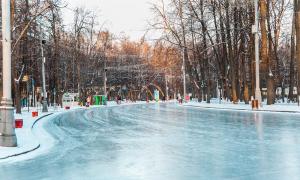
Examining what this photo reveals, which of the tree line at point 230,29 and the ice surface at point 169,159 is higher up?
the tree line at point 230,29

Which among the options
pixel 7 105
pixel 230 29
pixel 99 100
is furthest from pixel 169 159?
pixel 99 100

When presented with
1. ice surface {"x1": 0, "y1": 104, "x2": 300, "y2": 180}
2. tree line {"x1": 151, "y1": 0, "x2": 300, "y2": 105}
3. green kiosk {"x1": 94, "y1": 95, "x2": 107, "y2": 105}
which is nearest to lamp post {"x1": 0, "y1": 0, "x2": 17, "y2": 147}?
ice surface {"x1": 0, "y1": 104, "x2": 300, "y2": 180}

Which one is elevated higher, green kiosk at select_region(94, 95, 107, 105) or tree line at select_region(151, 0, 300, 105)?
tree line at select_region(151, 0, 300, 105)

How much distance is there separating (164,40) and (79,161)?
45528 mm

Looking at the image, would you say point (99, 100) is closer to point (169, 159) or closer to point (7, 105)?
point (7, 105)

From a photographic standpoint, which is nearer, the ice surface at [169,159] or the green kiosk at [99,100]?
the ice surface at [169,159]

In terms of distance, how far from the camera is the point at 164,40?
56.4m

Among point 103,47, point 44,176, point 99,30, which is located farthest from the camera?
point 103,47

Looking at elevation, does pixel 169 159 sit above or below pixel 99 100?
below

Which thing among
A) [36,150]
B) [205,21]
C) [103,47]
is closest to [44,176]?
[36,150]

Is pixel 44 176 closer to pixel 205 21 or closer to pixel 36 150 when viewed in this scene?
pixel 36 150

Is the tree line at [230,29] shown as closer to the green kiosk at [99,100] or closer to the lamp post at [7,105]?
the green kiosk at [99,100]

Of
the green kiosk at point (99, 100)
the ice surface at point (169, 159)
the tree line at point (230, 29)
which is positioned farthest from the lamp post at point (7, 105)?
the green kiosk at point (99, 100)

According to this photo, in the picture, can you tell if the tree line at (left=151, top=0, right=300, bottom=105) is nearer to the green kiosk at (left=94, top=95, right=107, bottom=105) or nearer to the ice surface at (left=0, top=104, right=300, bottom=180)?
the green kiosk at (left=94, top=95, right=107, bottom=105)
